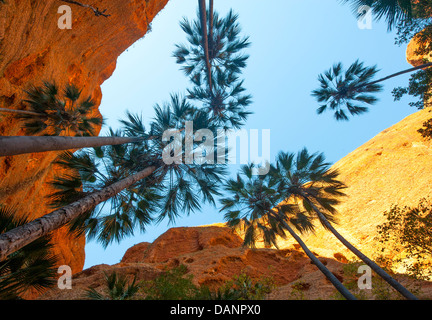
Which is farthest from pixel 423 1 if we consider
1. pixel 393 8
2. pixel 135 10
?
pixel 135 10

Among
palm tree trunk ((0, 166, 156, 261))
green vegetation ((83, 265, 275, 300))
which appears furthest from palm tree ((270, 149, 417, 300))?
palm tree trunk ((0, 166, 156, 261))

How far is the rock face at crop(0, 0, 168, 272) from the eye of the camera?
6.44m

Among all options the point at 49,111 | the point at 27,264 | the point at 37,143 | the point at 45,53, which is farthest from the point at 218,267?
the point at 45,53

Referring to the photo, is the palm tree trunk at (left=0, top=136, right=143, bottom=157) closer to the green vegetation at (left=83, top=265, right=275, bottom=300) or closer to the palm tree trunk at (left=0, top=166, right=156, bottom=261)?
the palm tree trunk at (left=0, top=166, right=156, bottom=261)

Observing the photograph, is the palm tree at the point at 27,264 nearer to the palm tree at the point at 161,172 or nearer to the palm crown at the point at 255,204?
the palm tree at the point at 161,172

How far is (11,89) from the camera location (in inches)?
283

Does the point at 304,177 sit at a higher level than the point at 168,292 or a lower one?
higher

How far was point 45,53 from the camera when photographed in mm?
8109

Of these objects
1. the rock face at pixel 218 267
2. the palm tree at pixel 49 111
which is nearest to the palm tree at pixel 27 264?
the rock face at pixel 218 267

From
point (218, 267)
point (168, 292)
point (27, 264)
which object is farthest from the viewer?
point (218, 267)

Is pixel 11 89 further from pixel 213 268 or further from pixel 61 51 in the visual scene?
pixel 213 268

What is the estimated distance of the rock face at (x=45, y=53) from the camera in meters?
6.44

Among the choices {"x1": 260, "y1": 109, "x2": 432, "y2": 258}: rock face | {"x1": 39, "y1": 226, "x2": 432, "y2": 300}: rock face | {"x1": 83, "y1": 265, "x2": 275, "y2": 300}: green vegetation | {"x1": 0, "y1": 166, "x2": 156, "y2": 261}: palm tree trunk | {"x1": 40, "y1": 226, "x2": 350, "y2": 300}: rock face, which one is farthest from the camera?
{"x1": 260, "y1": 109, "x2": 432, "y2": 258}: rock face

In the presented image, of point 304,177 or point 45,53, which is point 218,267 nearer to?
point 304,177
